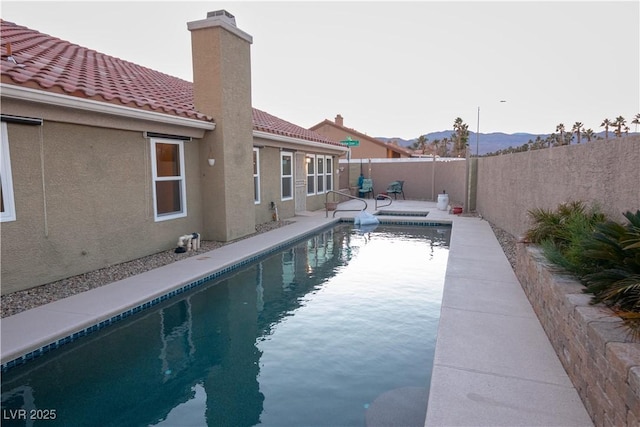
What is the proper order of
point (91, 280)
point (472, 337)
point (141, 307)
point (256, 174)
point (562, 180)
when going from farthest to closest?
point (256, 174)
point (562, 180)
point (91, 280)
point (141, 307)
point (472, 337)

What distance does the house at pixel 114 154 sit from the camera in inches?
223

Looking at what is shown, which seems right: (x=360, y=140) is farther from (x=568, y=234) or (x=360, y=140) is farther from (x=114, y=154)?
(x=568, y=234)

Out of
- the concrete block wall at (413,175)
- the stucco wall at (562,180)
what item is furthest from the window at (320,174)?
the stucco wall at (562,180)

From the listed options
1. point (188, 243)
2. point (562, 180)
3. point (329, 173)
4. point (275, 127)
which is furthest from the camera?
point (329, 173)

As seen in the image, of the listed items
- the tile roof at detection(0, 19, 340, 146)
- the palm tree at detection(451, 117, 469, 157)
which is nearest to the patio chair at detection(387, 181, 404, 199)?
the tile roof at detection(0, 19, 340, 146)

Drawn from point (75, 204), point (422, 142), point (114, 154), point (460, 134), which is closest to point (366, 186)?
point (114, 154)

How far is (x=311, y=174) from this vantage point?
54.1 ft

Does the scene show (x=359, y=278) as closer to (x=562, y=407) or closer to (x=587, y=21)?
(x=562, y=407)

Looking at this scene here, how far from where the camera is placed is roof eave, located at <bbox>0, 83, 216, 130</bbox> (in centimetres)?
A: 523

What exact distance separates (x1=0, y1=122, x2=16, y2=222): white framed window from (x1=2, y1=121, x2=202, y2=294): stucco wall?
0.21 ft

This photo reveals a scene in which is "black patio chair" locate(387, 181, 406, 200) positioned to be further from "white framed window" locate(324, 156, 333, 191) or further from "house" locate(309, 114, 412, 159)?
"house" locate(309, 114, 412, 159)

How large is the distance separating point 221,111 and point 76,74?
288 cm

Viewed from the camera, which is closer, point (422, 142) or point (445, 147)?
point (445, 147)

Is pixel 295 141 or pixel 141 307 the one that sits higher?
pixel 295 141
